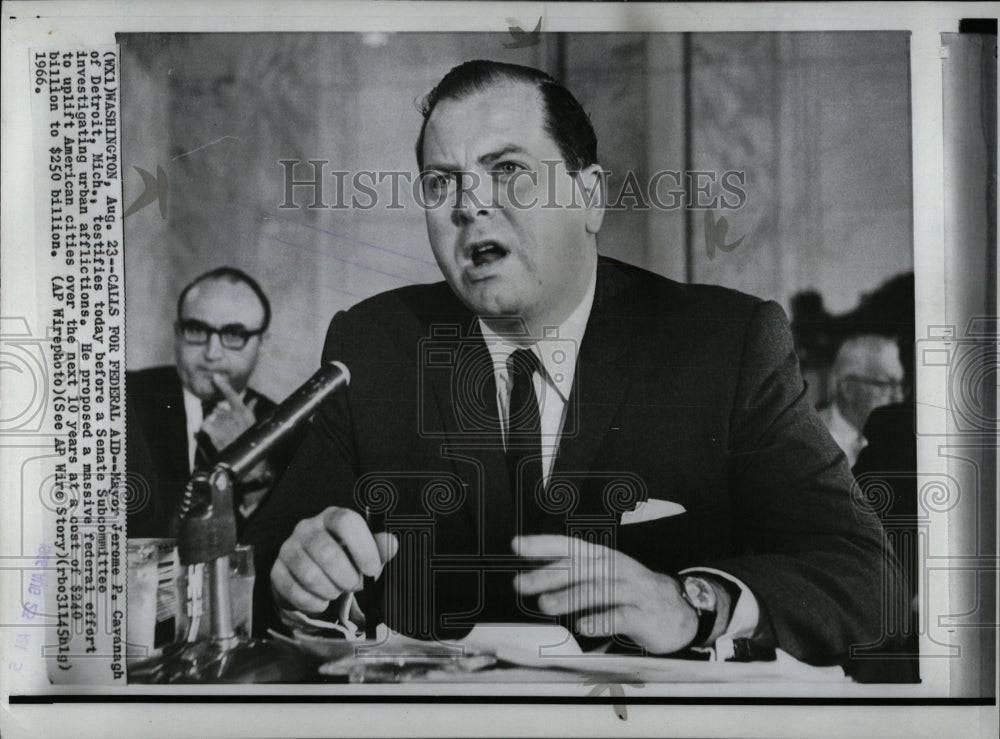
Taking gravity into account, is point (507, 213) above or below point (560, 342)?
above

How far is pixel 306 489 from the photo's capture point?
150 cm

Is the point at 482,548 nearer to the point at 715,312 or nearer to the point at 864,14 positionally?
the point at 715,312

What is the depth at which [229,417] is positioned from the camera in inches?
59.7

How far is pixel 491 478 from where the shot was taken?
150cm

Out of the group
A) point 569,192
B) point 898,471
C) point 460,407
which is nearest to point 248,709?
point 460,407

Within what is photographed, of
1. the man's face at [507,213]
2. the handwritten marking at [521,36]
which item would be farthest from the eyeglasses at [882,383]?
the handwritten marking at [521,36]

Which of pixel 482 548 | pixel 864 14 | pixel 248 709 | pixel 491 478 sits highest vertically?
Answer: pixel 864 14

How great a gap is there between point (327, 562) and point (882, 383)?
3.42ft

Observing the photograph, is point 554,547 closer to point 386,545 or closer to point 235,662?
point 386,545

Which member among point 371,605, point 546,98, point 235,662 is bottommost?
point 235,662

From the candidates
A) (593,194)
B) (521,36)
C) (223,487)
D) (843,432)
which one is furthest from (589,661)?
(521,36)

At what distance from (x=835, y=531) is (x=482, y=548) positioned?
626 mm

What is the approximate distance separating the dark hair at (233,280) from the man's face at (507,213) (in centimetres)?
32
